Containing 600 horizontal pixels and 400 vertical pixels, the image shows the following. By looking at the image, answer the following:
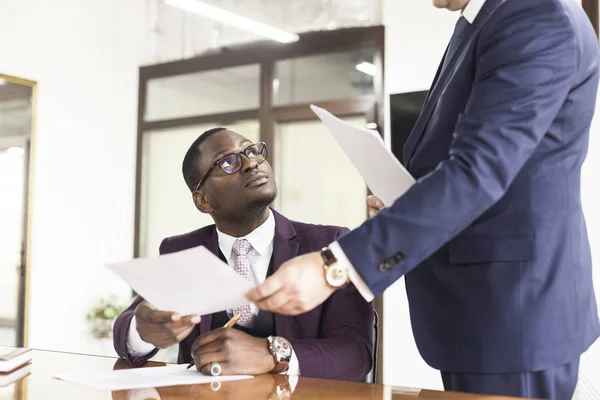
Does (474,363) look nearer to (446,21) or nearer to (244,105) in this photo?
(446,21)

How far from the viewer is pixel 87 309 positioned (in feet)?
18.8

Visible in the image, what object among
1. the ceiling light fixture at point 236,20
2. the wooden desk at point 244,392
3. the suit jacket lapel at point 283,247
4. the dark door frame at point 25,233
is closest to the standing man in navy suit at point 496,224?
the wooden desk at point 244,392

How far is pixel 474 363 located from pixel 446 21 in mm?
3899

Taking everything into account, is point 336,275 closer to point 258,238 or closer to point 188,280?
point 188,280

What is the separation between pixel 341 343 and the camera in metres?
1.58

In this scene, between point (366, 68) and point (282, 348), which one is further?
point (366, 68)

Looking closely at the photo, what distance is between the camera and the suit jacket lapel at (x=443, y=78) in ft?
3.92

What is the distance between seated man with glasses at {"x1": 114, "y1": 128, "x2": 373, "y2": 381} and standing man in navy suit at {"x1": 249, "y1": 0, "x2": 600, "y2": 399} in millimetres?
303

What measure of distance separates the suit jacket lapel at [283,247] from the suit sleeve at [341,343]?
0.33ft

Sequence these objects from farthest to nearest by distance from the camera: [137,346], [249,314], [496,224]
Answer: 1. [249,314]
2. [137,346]
3. [496,224]

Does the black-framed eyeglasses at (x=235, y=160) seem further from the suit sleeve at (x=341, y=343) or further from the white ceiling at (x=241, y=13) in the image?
the white ceiling at (x=241, y=13)

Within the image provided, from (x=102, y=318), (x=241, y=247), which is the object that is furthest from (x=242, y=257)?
(x=102, y=318)

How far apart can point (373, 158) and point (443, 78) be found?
0.25 metres

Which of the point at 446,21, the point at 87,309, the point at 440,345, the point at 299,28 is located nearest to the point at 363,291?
the point at 440,345
